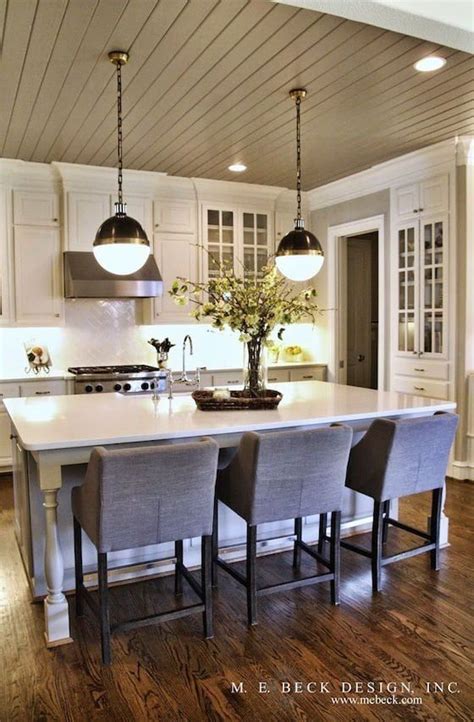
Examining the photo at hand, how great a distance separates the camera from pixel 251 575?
8.46 feet

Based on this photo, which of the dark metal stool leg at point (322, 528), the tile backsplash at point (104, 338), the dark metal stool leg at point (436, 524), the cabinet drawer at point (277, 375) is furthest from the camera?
the cabinet drawer at point (277, 375)

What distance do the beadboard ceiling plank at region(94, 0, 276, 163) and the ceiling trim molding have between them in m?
2.13

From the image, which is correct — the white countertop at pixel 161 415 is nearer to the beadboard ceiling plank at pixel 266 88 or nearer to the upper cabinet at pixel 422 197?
the beadboard ceiling plank at pixel 266 88

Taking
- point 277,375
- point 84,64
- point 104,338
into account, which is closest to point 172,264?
point 104,338

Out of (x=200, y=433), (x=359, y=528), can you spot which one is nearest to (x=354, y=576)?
(x=359, y=528)

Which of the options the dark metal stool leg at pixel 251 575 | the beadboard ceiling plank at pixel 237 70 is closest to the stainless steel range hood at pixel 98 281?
the beadboard ceiling plank at pixel 237 70

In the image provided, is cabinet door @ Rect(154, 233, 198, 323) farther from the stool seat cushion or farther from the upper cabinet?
the stool seat cushion

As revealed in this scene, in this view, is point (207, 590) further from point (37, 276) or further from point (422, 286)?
point (37, 276)

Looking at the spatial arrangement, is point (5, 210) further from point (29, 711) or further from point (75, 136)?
point (29, 711)

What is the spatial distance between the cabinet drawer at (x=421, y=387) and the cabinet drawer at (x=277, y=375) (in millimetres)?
1214

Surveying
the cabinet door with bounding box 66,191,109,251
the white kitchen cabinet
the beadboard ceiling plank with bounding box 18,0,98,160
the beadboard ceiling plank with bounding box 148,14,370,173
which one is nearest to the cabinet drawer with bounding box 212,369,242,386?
the white kitchen cabinet

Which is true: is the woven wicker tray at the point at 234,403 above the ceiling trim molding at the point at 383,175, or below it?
below

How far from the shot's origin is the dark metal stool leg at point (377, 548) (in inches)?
114

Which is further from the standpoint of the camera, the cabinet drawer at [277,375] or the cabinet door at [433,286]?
the cabinet drawer at [277,375]
